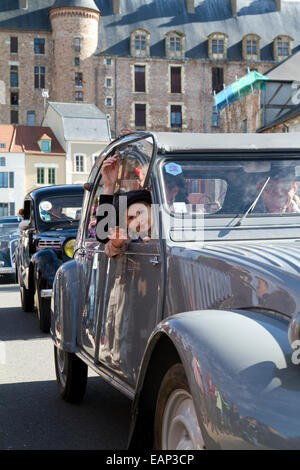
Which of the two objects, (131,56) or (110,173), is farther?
(131,56)

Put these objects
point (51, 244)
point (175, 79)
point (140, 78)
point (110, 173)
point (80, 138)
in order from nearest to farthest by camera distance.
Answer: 1. point (110, 173)
2. point (51, 244)
3. point (80, 138)
4. point (140, 78)
5. point (175, 79)

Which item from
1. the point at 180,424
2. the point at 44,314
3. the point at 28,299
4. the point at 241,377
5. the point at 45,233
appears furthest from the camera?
the point at 28,299

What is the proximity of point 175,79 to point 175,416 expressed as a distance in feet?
283

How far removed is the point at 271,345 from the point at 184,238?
1446 millimetres

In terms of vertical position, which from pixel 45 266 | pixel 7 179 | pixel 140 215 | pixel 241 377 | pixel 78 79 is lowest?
pixel 45 266

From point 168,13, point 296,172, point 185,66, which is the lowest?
point 296,172

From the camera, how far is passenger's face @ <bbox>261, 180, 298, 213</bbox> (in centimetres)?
443

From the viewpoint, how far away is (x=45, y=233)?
461 inches

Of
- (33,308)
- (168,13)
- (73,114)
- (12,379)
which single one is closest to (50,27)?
(168,13)

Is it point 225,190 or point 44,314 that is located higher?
point 225,190

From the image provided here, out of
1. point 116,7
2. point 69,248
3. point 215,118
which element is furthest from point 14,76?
point 69,248

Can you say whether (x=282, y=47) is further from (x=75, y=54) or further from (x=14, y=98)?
(x=14, y=98)
